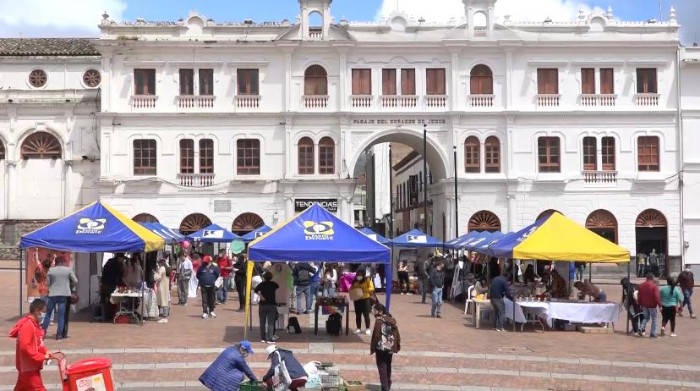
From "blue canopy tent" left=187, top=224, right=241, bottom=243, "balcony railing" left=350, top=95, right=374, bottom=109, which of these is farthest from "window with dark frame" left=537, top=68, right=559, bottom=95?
"blue canopy tent" left=187, top=224, right=241, bottom=243

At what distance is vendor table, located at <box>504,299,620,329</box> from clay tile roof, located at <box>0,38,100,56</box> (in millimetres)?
31759

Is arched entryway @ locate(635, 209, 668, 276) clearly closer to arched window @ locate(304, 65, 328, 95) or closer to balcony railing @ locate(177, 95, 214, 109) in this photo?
arched window @ locate(304, 65, 328, 95)

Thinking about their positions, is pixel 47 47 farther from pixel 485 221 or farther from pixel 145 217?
pixel 485 221

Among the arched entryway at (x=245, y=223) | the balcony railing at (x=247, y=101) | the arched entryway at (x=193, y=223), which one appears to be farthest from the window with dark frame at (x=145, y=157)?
the arched entryway at (x=245, y=223)

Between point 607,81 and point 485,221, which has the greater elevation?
point 607,81

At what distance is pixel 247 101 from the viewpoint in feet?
144

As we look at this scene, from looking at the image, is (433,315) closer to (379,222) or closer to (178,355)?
(178,355)

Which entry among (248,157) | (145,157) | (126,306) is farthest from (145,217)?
(126,306)

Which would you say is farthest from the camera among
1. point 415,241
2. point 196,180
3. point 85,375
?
point 196,180

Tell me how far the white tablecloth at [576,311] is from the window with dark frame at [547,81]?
23.2m

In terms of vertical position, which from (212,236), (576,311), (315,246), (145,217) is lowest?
(576,311)

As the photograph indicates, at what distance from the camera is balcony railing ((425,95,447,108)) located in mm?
44062

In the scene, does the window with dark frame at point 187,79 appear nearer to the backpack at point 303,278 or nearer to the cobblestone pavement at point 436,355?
A: the backpack at point 303,278

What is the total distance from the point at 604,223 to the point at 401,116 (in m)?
11.2
